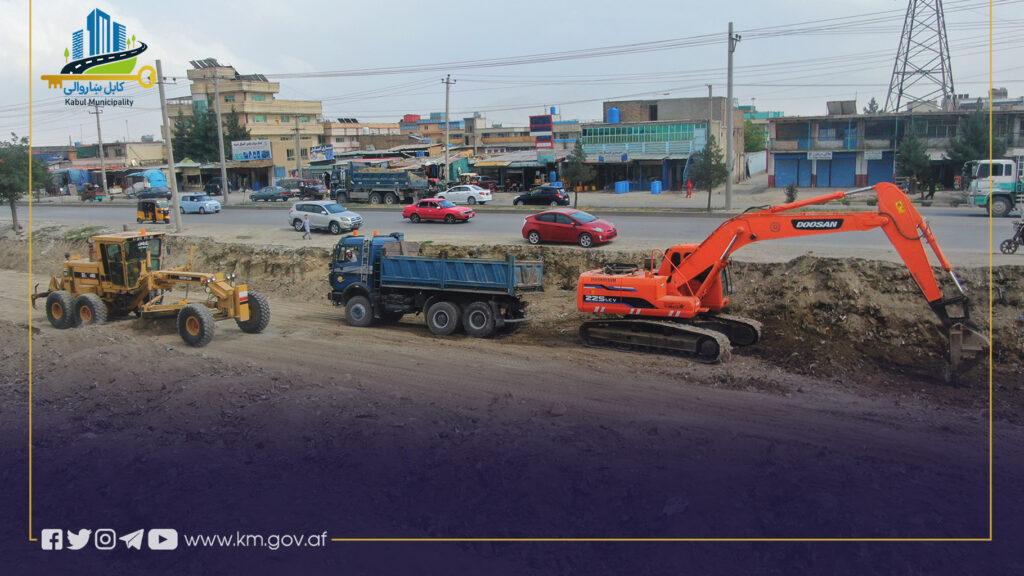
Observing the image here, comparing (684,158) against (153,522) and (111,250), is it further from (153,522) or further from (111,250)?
(153,522)

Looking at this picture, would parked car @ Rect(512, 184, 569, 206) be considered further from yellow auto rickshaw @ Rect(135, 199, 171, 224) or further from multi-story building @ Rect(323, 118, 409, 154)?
multi-story building @ Rect(323, 118, 409, 154)

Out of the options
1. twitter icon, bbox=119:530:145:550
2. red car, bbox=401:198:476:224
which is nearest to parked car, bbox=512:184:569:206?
red car, bbox=401:198:476:224

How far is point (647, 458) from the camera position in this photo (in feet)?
35.2

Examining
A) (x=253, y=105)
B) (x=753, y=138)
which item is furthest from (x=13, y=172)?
(x=753, y=138)

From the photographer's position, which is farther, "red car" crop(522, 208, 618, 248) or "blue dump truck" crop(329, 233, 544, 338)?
"red car" crop(522, 208, 618, 248)

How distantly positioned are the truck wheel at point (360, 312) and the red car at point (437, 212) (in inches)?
768

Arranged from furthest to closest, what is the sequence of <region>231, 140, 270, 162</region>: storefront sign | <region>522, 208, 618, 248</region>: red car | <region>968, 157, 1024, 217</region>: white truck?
<region>231, 140, 270, 162</region>: storefront sign < <region>968, 157, 1024, 217</region>: white truck < <region>522, 208, 618, 248</region>: red car

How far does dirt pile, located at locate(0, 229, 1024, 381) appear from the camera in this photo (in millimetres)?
16203

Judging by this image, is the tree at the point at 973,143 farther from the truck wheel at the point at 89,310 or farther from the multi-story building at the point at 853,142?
the truck wheel at the point at 89,310

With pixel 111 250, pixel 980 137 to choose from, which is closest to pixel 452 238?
pixel 111 250

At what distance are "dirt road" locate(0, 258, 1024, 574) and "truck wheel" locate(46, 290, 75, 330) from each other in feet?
10.3

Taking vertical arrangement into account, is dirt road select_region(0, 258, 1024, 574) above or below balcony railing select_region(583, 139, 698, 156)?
below

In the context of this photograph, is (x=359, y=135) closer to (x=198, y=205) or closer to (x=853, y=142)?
(x=198, y=205)

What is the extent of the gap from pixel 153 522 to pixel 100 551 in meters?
0.67
